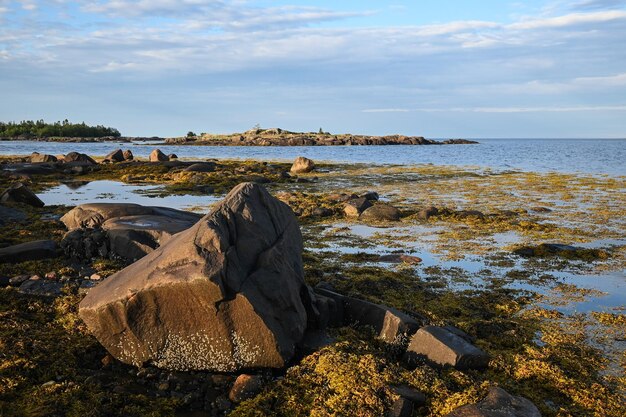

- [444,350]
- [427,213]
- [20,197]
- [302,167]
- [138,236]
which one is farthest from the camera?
[302,167]

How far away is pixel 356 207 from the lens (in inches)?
779

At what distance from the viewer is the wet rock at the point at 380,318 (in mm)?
7782

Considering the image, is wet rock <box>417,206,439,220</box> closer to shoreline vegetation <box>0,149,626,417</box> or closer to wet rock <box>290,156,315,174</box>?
shoreline vegetation <box>0,149,626,417</box>

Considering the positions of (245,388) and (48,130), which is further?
(48,130)

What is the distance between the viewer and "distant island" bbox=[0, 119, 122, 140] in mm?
118188

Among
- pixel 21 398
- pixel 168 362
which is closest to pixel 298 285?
pixel 168 362

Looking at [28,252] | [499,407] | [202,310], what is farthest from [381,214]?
[499,407]

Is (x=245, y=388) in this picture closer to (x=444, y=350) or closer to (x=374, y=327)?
(x=374, y=327)

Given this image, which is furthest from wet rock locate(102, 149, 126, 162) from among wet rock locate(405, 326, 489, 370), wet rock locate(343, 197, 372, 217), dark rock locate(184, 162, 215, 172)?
wet rock locate(405, 326, 489, 370)

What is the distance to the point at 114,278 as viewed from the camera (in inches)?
303

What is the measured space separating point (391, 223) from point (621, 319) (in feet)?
31.9

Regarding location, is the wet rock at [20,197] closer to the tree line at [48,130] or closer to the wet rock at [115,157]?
the wet rock at [115,157]

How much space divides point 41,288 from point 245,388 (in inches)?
214

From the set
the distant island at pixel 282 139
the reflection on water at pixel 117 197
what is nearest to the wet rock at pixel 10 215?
the reflection on water at pixel 117 197
